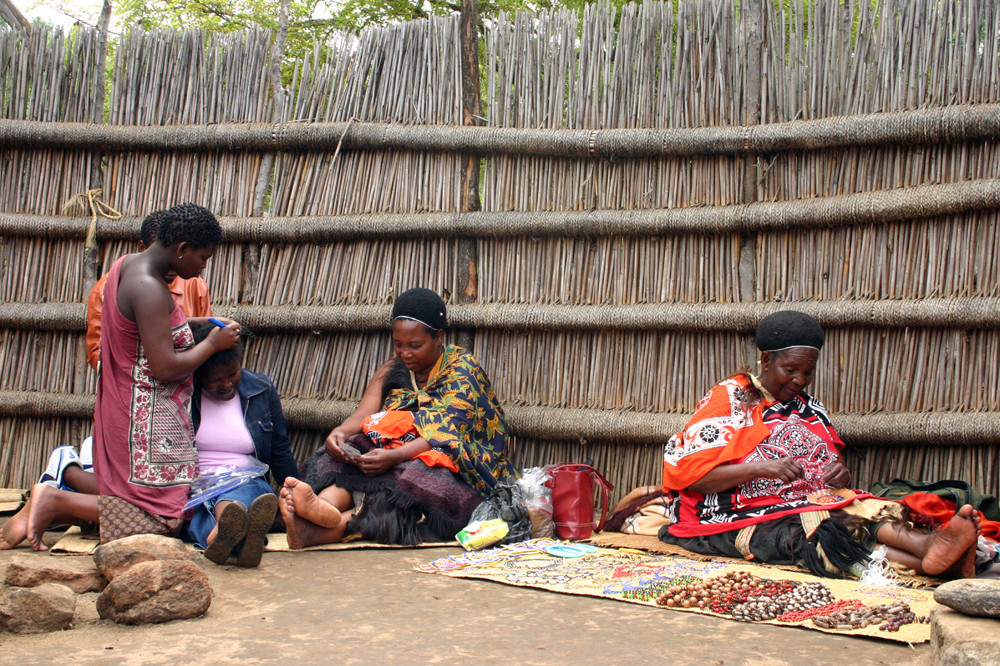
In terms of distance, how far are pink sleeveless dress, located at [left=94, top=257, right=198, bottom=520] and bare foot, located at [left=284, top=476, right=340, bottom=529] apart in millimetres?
604

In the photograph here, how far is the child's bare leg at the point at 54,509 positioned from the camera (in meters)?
4.18

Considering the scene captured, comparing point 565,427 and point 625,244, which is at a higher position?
point 625,244

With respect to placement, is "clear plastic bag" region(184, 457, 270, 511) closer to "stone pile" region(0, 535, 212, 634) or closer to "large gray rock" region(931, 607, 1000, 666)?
"stone pile" region(0, 535, 212, 634)

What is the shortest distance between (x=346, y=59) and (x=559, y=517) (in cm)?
308

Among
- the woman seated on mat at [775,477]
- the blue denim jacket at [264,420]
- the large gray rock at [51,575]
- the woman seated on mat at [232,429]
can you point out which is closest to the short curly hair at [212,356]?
the woman seated on mat at [232,429]

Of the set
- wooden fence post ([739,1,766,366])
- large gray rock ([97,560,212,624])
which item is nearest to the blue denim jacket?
large gray rock ([97,560,212,624])

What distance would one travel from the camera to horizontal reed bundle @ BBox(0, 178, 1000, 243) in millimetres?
4453

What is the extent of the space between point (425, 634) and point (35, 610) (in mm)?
1213

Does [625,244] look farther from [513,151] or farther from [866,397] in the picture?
[866,397]

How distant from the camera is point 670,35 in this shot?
5.11m

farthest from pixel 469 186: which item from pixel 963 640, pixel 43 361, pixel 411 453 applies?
pixel 963 640

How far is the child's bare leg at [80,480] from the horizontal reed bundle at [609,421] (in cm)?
109

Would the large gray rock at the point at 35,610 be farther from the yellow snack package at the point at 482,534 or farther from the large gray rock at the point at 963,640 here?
the large gray rock at the point at 963,640

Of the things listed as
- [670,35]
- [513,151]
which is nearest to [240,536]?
[513,151]
